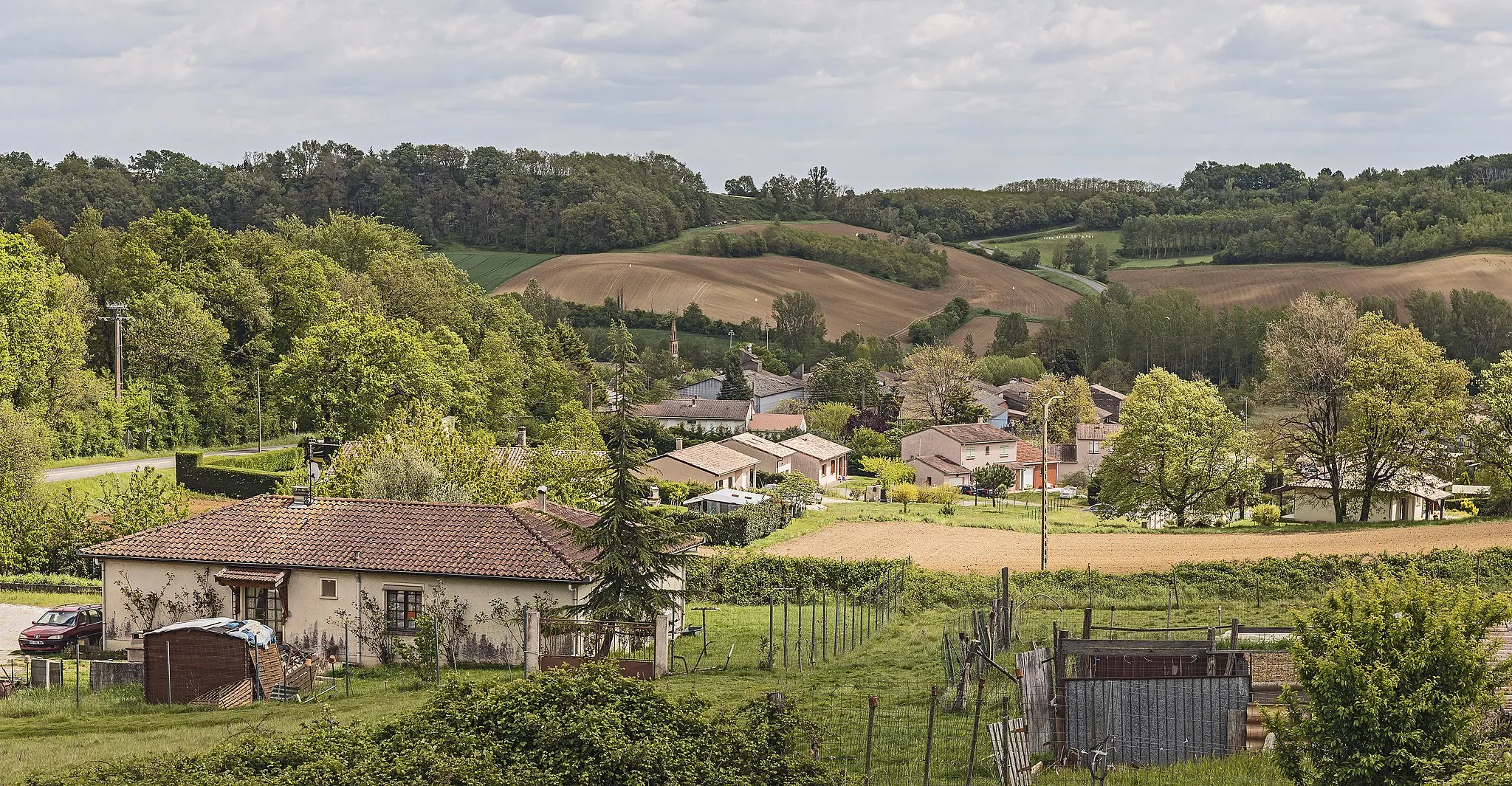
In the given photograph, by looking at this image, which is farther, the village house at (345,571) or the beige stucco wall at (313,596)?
the village house at (345,571)

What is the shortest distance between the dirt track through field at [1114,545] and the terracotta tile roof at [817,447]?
3167cm

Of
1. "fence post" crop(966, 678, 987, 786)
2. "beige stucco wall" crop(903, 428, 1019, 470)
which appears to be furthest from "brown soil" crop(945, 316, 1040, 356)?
"fence post" crop(966, 678, 987, 786)

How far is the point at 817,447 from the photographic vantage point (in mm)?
93812

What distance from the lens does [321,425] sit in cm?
6147

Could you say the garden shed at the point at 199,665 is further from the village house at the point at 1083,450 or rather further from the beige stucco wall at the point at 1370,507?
the village house at the point at 1083,450

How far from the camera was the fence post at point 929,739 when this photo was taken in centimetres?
1666

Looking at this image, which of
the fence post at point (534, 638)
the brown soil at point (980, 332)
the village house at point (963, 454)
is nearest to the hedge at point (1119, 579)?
the fence post at point (534, 638)

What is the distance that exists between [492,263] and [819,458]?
92.9 meters

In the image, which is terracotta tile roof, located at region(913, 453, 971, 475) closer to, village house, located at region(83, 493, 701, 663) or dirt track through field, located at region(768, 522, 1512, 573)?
dirt track through field, located at region(768, 522, 1512, 573)

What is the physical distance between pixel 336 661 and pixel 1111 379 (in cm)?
12241

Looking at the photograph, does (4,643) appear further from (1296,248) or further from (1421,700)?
(1296,248)

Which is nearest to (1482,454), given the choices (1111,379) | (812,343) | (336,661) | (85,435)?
(336,661)

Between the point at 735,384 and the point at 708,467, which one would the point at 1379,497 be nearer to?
the point at 708,467

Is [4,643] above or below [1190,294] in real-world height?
below
